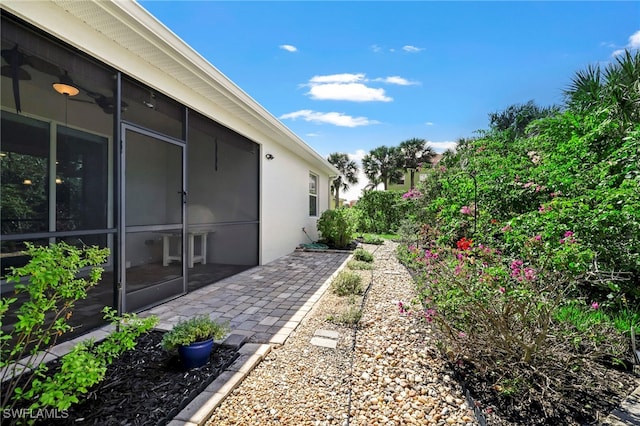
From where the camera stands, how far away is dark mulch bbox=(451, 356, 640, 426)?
6.14ft

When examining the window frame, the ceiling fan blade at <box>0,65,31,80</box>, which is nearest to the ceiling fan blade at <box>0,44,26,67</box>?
the ceiling fan blade at <box>0,65,31,80</box>

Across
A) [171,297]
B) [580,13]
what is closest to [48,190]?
[171,297]

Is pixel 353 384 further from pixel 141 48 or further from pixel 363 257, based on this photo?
pixel 363 257

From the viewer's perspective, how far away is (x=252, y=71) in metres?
7.92

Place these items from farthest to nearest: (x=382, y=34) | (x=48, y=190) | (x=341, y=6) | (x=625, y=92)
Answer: (x=382, y=34)
(x=341, y=6)
(x=625, y=92)
(x=48, y=190)

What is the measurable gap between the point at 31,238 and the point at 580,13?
870 centimetres

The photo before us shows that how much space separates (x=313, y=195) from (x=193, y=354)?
371 inches

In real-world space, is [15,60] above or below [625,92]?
below

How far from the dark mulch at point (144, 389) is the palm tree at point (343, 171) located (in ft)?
70.2

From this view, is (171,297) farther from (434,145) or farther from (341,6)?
(434,145)

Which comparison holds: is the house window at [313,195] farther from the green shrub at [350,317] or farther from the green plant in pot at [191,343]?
the green plant in pot at [191,343]

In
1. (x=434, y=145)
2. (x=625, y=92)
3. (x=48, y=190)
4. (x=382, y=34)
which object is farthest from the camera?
(x=434, y=145)

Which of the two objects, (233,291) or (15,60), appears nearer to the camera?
(15,60)

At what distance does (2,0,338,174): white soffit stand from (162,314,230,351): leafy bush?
2854 mm
